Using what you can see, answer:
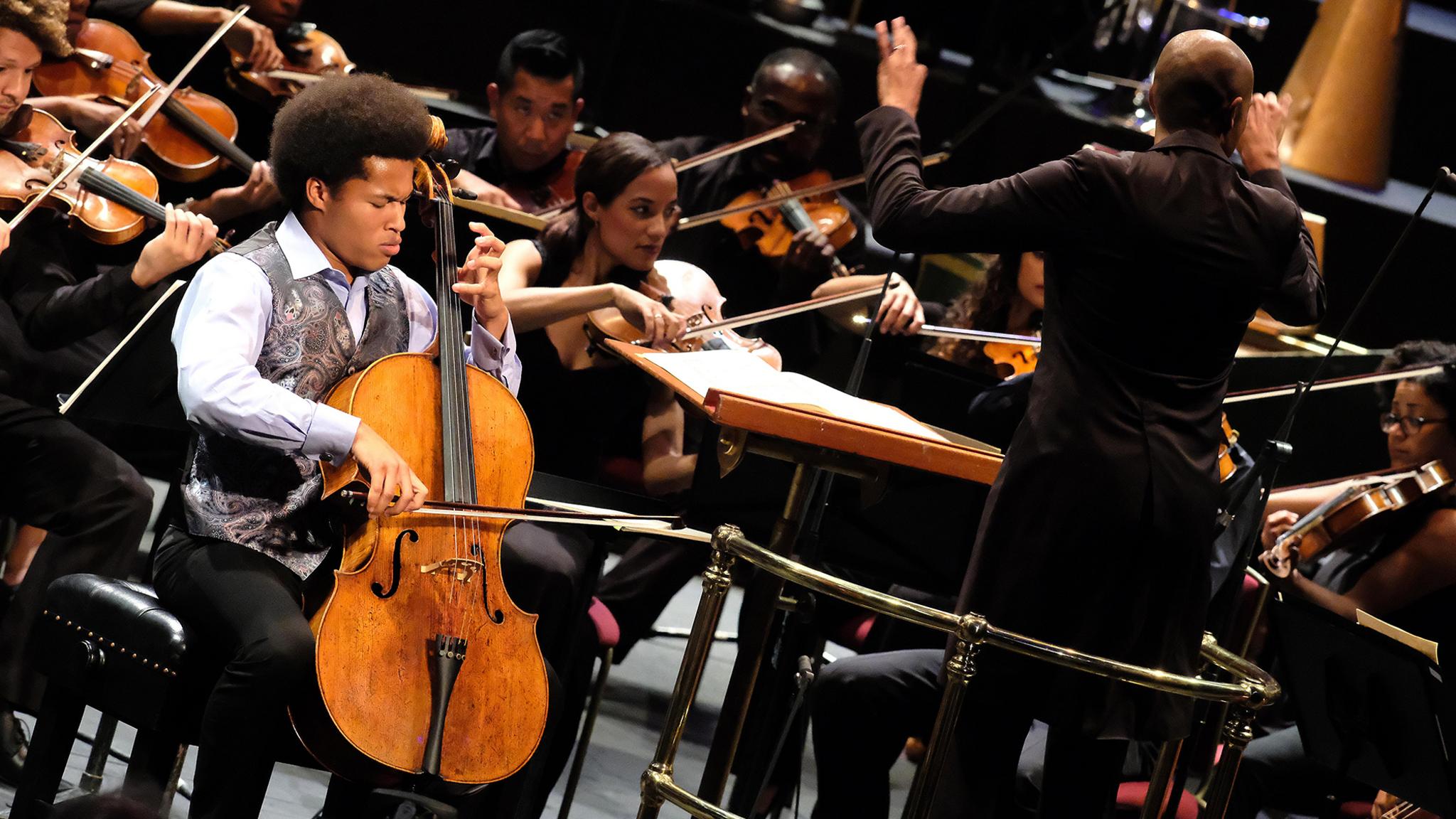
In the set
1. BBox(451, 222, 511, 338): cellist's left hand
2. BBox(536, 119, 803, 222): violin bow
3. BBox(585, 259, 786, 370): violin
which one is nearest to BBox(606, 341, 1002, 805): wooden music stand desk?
BBox(451, 222, 511, 338): cellist's left hand

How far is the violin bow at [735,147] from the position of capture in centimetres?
399

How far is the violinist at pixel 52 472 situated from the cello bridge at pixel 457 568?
0.89 metres

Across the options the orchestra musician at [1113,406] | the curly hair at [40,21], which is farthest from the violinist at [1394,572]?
the curly hair at [40,21]

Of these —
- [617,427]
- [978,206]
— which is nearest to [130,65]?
[617,427]

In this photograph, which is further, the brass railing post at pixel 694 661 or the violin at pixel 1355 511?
the violin at pixel 1355 511

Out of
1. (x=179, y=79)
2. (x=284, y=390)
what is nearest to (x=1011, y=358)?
(x=284, y=390)

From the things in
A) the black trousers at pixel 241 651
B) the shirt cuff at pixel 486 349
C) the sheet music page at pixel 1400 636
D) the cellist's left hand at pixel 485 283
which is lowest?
the black trousers at pixel 241 651

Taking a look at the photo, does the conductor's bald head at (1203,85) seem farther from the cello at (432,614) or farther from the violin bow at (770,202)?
the violin bow at (770,202)

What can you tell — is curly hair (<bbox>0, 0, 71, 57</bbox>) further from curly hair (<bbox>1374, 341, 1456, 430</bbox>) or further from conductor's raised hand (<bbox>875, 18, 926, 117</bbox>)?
curly hair (<bbox>1374, 341, 1456, 430</bbox>)

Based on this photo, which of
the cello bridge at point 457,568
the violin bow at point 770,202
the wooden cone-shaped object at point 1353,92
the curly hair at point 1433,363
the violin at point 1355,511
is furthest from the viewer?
the wooden cone-shaped object at point 1353,92

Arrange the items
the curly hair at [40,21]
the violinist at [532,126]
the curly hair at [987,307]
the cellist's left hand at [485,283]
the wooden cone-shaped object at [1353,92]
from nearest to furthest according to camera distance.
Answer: the cellist's left hand at [485,283] → the curly hair at [40,21] → the curly hair at [987,307] → the violinist at [532,126] → the wooden cone-shaped object at [1353,92]

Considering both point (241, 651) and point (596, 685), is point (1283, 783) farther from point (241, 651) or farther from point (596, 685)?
point (241, 651)

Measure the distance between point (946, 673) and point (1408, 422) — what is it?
197cm

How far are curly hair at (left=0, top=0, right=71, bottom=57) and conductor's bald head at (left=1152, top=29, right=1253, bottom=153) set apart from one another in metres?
2.20
